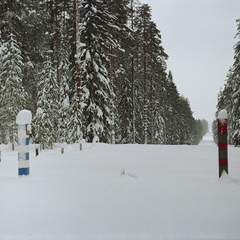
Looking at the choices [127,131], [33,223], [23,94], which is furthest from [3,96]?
[33,223]

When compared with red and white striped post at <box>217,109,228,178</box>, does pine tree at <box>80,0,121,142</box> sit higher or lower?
higher

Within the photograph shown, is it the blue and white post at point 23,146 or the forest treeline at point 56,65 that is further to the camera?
the forest treeline at point 56,65

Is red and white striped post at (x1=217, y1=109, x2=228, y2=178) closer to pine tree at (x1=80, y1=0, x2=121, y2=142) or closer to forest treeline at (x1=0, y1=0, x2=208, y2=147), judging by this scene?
forest treeline at (x1=0, y1=0, x2=208, y2=147)

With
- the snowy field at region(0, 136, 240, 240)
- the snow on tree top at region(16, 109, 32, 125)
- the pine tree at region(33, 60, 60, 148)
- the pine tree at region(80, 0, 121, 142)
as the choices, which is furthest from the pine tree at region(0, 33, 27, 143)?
the snowy field at region(0, 136, 240, 240)

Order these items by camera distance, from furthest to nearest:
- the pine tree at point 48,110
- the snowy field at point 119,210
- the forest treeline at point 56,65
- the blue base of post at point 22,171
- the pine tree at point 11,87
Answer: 1. the pine tree at point 11,87
2. the pine tree at point 48,110
3. the forest treeline at point 56,65
4. the blue base of post at point 22,171
5. the snowy field at point 119,210

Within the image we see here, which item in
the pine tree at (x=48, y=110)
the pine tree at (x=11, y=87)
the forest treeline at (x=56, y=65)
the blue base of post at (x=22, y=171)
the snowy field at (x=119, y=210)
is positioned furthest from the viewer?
the pine tree at (x=11, y=87)

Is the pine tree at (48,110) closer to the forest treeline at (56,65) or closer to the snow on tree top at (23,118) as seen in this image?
the forest treeline at (56,65)

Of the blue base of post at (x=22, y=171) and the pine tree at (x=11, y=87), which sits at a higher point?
the pine tree at (x=11, y=87)

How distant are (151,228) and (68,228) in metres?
0.67

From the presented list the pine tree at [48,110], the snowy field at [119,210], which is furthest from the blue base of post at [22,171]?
the pine tree at [48,110]

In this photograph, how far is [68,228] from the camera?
229 cm

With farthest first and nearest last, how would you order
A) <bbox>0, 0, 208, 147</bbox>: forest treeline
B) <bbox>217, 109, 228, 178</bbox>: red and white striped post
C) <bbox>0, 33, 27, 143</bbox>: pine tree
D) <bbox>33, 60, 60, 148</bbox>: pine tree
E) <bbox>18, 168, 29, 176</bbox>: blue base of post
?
1. <bbox>0, 33, 27, 143</bbox>: pine tree
2. <bbox>33, 60, 60, 148</bbox>: pine tree
3. <bbox>0, 0, 208, 147</bbox>: forest treeline
4. <bbox>18, 168, 29, 176</bbox>: blue base of post
5. <bbox>217, 109, 228, 178</bbox>: red and white striped post

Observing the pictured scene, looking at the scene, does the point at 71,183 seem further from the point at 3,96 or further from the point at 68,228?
the point at 3,96

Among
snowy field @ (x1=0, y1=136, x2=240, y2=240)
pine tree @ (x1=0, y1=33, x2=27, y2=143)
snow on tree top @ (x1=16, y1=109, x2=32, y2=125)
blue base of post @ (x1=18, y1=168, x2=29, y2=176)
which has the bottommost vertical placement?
snowy field @ (x1=0, y1=136, x2=240, y2=240)
